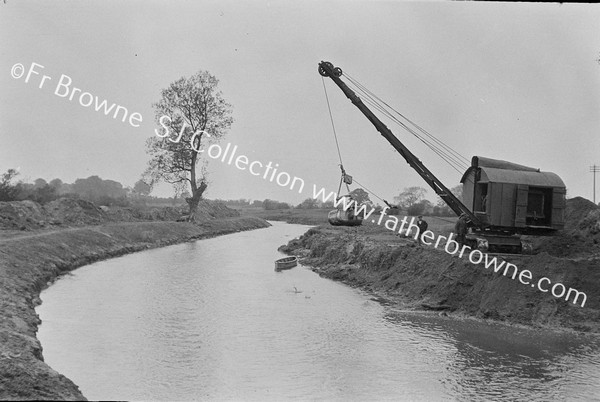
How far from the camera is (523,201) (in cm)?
2173

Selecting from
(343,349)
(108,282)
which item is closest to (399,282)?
(343,349)

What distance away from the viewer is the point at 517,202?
71.4ft

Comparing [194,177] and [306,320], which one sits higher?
[194,177]

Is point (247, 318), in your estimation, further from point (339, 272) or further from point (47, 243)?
point (47, 243)

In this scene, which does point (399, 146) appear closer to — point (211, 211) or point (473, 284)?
point (473, 284)

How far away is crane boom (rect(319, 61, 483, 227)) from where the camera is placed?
2425 centimetres

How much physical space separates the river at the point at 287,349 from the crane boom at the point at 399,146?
6172 millimetres

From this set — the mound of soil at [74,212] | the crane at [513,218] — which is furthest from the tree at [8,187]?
the crane at [513,218]

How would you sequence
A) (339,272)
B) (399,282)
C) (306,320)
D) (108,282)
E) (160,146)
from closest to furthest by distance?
(306,320) → (399,282) → (108,282) → (339,272) → (160,146)

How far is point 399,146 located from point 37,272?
18663 millimetres

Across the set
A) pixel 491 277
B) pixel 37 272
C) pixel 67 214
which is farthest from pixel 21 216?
pixel 491 277

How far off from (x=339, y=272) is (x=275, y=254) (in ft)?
42.9

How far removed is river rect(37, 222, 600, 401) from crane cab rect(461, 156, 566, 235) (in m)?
5.79

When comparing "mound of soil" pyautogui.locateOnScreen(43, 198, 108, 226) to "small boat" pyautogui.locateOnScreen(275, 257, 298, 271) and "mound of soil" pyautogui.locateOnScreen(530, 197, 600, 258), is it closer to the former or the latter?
"small boat" pyautogui.locateOnScreen(275, 257, 298, 271)
